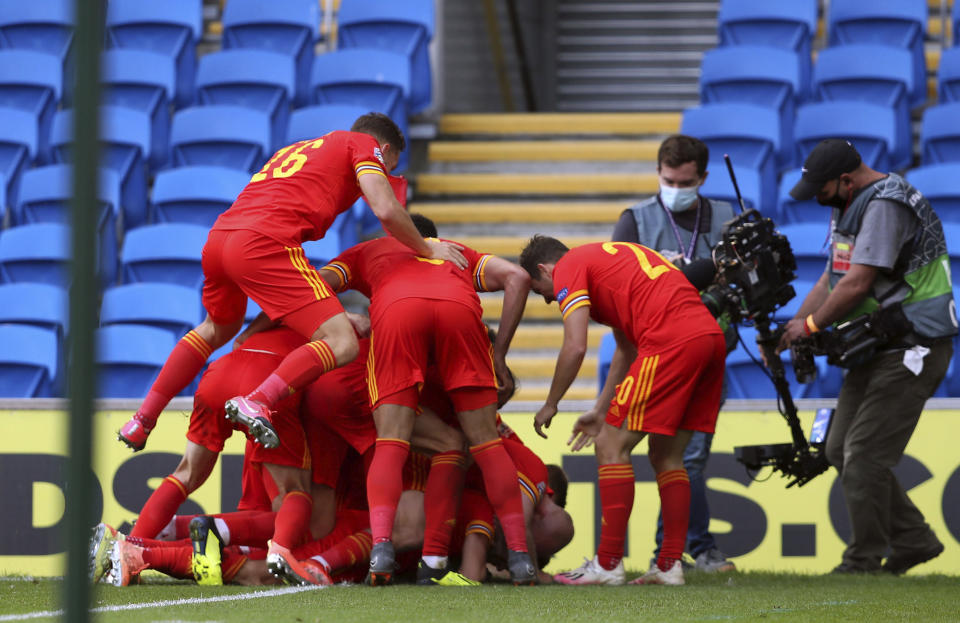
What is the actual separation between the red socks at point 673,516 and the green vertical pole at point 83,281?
3466mm

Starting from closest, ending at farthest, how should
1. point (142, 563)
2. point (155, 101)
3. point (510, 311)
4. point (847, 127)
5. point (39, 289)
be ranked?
point (142, 563)
point (510, 311)
point (39, 289)
point (847, 127)
point (155, 101)

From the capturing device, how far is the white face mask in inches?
217

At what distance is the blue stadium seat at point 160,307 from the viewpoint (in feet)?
25.0

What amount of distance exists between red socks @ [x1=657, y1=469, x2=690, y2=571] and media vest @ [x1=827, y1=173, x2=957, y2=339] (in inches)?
41.9

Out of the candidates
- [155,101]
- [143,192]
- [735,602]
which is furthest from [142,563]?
[155,101]

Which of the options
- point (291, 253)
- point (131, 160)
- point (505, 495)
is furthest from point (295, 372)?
point (131, 160)

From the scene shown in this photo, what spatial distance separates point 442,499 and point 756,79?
5.82 meters

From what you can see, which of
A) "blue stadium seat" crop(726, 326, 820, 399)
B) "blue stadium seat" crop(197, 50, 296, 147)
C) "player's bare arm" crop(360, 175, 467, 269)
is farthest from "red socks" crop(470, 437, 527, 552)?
"blue stadium seat" crop(197, 50, 296, 147)

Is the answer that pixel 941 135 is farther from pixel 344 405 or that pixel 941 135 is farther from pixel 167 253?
pixel 344 405

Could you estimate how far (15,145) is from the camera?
9.26 metres

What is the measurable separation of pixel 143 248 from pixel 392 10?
312cm

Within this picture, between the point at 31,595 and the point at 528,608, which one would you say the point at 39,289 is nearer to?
the point at 31,595

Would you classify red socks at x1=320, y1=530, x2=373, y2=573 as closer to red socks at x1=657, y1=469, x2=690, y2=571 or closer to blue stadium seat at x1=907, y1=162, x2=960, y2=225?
red socks at x1=657, y1=469, x2=690, y2=571

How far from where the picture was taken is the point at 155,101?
31.5 feet
